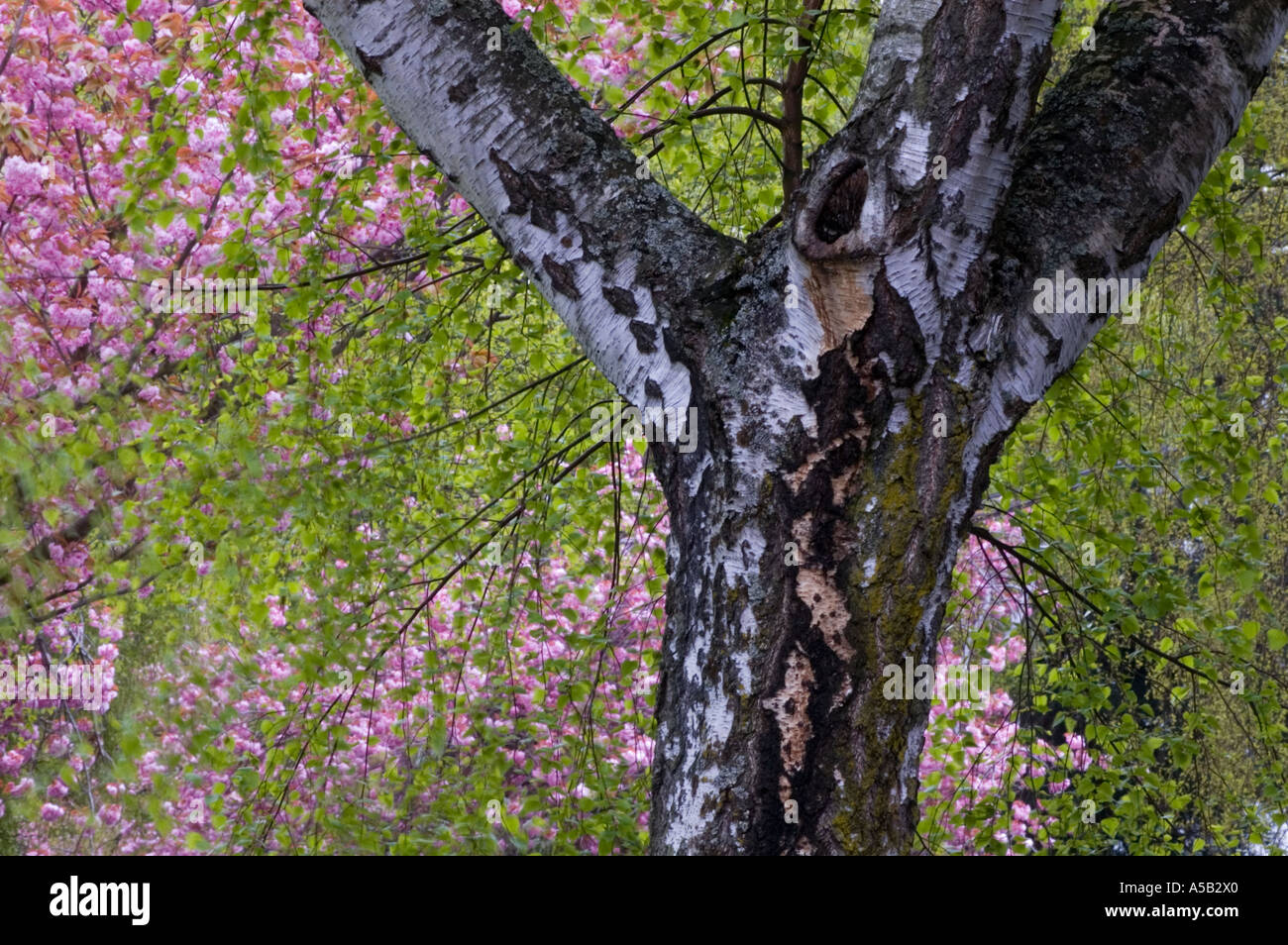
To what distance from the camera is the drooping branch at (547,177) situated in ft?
6.20

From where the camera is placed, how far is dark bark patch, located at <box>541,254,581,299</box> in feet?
6.31

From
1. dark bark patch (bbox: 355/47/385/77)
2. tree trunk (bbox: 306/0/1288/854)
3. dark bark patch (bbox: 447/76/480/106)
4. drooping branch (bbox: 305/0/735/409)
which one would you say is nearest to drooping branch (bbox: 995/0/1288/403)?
tree trunk (bbox: 306/0/1288/854)

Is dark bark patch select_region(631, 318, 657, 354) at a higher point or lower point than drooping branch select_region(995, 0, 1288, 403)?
lower

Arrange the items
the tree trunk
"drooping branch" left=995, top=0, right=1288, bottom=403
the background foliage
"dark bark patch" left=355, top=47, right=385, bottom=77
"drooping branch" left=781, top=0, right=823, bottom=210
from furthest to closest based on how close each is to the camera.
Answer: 1. the background foliage
2. "drooping branch" left=781, top=0, right=823, bottom=210
3. "dark bark patch" left=355, top=47, right=385, bottom=77
4. "drooping branch" left=995, top=0, right=1288, bottom=403
5. the tree trunk

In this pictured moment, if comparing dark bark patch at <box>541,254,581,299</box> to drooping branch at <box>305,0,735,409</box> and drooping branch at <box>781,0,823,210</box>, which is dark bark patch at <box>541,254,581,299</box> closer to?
drooping branch at <box>305,0,735,409</box>

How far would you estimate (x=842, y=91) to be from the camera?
3.56 metres

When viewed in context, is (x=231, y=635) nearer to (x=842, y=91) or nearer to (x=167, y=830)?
(x=167, y=830)

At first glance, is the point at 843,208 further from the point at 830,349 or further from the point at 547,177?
the point at 547,177

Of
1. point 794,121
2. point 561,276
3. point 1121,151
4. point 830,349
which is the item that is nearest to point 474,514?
point 794,121
